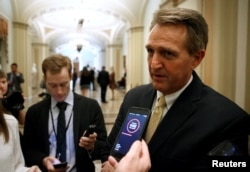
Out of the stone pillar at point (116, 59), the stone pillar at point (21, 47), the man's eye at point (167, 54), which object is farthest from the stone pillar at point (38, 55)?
the man's eye at point (167, 54)

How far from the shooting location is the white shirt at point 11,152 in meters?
1.75

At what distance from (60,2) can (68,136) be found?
12605 mm

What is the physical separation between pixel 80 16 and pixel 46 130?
63.6 ft

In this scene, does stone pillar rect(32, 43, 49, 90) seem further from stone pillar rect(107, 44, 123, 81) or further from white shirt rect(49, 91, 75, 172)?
white shirt rect(49, 91, 75, 172)

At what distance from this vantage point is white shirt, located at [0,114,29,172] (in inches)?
68.9

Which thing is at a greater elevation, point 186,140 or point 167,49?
point 167,49

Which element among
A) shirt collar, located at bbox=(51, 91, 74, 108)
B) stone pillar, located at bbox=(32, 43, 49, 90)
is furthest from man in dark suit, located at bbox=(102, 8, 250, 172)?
stone pillar, located at bbox=(32, 43, 49, 90)

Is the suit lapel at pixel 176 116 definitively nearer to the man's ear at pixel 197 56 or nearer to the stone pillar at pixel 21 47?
the man's ear at pixel 197 56

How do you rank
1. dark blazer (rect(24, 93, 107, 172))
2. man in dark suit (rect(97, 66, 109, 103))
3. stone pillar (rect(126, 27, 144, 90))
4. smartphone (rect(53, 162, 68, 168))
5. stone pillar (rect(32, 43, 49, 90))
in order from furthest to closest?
stone pillar (rect(32, 43, 49, 90)) < man in dark suit (rect(97, 66, 109, 103)) < stone pillar (rect(126, 27, 144, 90)) < dark blazer (rect(24, 93, 107, 172)) < smartphone (rect(53, 162, 68, 168))

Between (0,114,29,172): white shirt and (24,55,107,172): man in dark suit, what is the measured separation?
0.64ft

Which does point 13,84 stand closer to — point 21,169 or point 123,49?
point 21,169

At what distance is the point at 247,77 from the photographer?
415 cm

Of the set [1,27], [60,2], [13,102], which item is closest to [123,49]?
[60,2]

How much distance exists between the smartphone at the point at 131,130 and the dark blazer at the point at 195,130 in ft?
0.39
